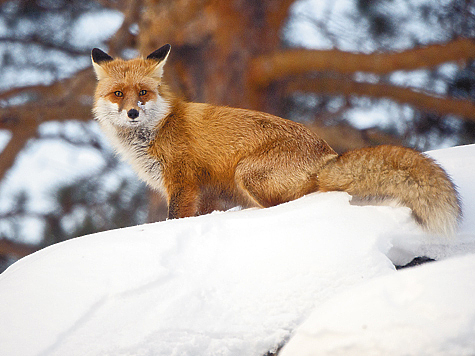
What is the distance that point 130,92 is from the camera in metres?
3.73

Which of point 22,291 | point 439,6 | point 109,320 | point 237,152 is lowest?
point 109,320

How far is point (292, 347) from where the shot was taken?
5.13 ft

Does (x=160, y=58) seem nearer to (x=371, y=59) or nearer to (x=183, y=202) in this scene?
(x=183, y=202)

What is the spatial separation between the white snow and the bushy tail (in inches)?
4.1

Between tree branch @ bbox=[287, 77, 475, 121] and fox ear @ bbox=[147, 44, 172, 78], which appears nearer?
fox ear @ bbox=[147, 44, 172, 78]

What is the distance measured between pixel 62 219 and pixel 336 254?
5.62 m

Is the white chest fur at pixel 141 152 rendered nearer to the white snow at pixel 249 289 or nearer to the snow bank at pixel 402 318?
the white snow at pixel 249 289

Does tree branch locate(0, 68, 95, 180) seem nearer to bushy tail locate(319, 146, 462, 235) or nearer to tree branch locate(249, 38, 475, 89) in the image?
tree branch locate(249, 38, 475, 89)

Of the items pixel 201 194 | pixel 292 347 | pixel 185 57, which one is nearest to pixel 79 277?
pixel 292 347

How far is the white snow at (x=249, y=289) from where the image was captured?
147cm

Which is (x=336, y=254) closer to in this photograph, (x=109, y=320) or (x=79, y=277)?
(x=109, y=320)

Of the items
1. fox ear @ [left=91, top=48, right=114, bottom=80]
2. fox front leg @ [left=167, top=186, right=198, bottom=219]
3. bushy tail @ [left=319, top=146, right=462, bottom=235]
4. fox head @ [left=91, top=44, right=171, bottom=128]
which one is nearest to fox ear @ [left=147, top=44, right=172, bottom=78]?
fox head @ [left=91, top=44, right=171, bottom=128]

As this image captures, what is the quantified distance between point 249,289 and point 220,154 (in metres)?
1.65

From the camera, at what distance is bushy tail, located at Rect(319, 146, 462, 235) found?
8.03ft
